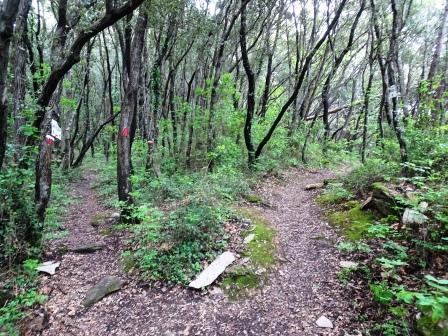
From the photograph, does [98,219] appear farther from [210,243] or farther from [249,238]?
[249,238]

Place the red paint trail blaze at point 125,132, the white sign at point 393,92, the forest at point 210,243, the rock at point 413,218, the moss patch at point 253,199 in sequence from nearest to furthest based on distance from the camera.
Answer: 1. the forest at point 210,243
2. the rock at point 413,218
3. the red paint trail blaze at point 125,132
4. the white sign at point 393,92
5. the moss patch at point 253,199

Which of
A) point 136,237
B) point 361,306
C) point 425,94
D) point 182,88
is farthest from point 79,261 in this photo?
point 182,88

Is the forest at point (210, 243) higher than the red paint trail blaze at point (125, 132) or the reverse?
the reverse

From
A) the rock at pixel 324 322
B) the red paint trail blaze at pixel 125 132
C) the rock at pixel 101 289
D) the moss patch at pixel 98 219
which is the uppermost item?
the red paint trail blaze at pixel 125 132

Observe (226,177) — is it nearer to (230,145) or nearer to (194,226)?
(230,145)

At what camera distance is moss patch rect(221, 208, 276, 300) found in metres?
4.31

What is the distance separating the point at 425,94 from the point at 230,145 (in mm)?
6172

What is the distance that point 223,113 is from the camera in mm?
11336

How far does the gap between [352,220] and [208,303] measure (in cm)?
357

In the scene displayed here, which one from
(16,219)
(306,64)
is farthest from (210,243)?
(306,64)

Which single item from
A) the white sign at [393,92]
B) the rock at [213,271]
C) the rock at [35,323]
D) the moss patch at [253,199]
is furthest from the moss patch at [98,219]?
the white sign at [393,92]

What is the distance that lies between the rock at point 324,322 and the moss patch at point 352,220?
6.85 feet

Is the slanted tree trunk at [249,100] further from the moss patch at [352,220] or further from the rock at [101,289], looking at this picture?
the rock at [101,289]

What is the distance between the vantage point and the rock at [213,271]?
4.32 m
